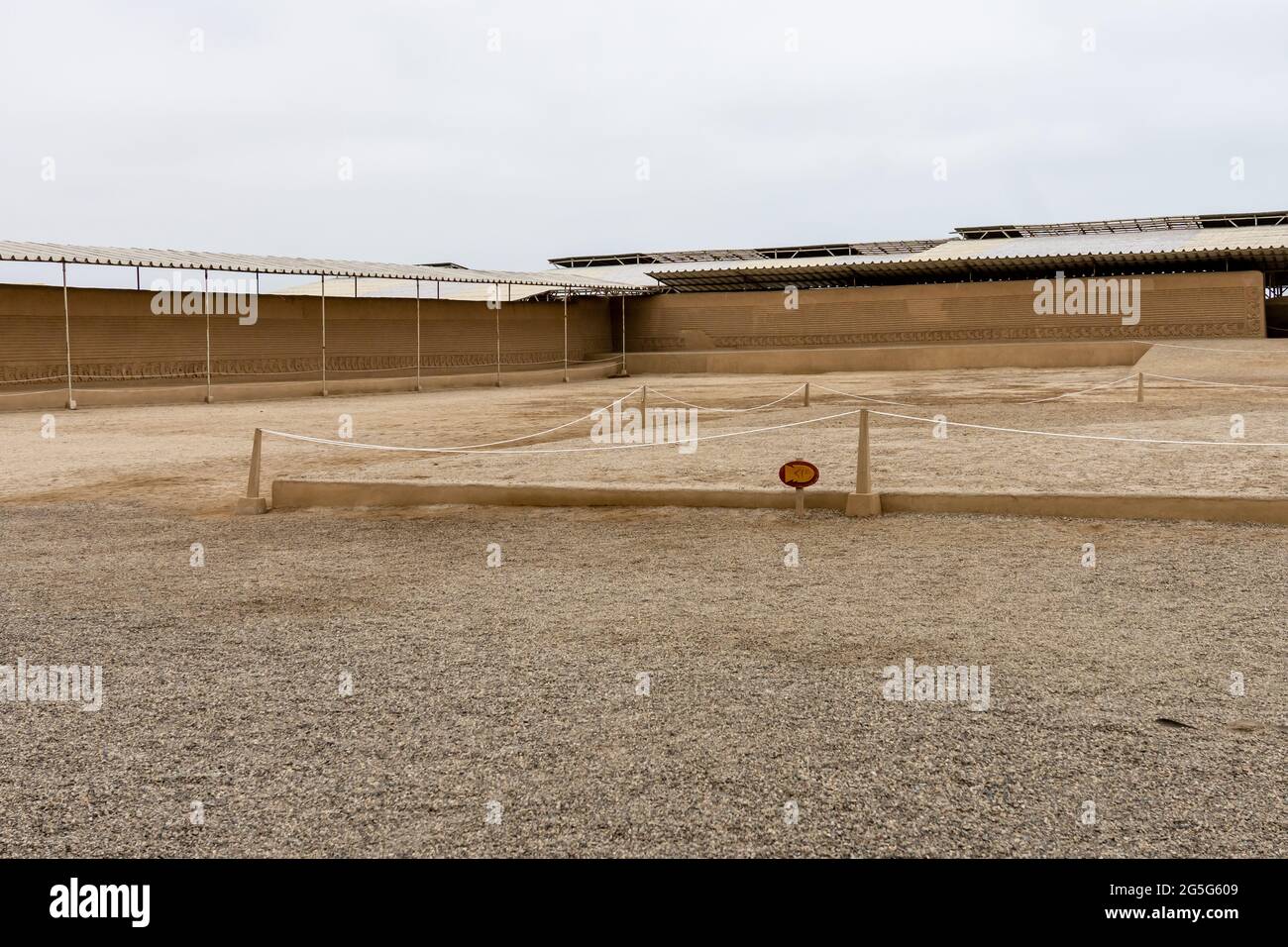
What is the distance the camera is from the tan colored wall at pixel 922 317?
35.1 metres

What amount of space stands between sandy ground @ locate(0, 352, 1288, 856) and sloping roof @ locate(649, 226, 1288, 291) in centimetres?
2713

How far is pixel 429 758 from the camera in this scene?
4.65 metres

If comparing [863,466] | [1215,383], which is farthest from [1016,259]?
[863,466]

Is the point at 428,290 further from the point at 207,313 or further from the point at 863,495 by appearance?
the point at 863,495

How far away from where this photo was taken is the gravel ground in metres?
3.98

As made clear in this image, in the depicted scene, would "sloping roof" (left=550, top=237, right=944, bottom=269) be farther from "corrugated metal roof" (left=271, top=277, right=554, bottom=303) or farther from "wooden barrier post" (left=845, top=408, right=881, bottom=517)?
"wooden barrier post" (left=845, top=408, right=881, bottom=517)

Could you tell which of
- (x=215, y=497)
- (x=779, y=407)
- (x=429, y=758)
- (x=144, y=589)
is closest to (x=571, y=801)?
(x=429, y=758)

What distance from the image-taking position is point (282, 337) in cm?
3173

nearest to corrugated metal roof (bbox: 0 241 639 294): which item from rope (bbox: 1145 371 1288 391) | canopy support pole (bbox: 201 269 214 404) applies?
canopy support pole (bbox: 201 269 214 404)

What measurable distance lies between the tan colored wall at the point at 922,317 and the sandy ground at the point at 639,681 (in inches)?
1039

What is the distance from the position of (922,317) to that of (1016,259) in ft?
11.8

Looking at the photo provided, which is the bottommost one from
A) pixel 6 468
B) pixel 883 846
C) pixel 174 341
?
pixel 883 846
